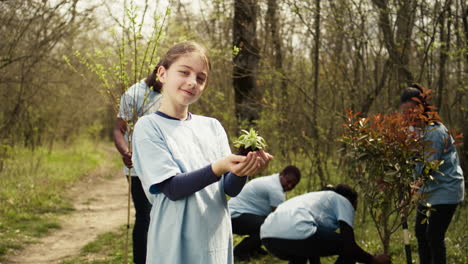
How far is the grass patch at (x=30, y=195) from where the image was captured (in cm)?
758

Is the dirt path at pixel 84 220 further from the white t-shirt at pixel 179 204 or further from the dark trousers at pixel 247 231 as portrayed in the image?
the white t-shirt at pixel 179 204

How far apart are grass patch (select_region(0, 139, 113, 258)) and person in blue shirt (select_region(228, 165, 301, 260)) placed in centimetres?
312

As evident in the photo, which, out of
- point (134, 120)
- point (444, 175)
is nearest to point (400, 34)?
point (444, 175)

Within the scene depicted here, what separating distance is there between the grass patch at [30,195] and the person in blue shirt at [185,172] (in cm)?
509

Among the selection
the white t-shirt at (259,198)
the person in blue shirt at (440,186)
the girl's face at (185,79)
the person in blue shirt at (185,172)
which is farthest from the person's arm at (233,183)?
the white t-shirt at (259,198)

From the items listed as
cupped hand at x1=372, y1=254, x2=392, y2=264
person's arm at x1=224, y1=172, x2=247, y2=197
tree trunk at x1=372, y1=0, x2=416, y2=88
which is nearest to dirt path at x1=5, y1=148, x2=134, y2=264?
cupped hand at x1=372, y1=254, x2=392, y2=264

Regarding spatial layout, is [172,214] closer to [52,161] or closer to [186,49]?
[186,49]

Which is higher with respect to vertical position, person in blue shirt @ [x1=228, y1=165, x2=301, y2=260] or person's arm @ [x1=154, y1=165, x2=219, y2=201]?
person's arm @ [x1=154, y1=165, x2=219, y2=201]

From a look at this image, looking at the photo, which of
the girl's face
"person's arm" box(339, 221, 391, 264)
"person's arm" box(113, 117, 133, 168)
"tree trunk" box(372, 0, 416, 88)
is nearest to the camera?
the girl's face

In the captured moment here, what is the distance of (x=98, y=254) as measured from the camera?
6609mm

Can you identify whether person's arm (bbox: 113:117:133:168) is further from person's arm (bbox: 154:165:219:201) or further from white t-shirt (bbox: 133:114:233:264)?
person's arm (bbox: 154:165:219:201)

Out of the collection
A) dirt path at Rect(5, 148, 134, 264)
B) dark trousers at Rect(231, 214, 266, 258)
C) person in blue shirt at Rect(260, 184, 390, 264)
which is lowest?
dirt path at Rect(5, 148, 134, 264)

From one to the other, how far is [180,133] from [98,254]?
494 centimetres

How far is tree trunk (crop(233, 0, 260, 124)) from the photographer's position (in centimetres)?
939
